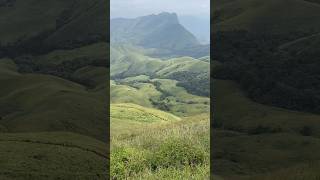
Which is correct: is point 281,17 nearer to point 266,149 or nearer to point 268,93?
point 268,93

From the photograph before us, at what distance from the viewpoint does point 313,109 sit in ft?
349

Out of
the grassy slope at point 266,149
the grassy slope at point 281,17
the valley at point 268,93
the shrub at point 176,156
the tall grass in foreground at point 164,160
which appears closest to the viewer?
the tall grass in foreground at point 164,160

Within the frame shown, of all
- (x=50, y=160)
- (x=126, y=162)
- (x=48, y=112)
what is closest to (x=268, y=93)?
(x=48, y=112)

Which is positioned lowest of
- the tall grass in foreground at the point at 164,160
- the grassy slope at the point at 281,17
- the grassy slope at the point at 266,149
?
the grassy slope at the point at 266,149

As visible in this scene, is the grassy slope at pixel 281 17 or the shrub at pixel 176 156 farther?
the grassy slope at pixel 281 17

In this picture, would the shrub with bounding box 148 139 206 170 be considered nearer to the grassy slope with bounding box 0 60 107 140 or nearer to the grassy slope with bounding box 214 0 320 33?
the grassy slope with bounding box 0 60 107 140

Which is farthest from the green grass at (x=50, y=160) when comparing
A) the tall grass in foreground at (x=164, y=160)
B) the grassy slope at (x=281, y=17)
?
the grassy slope at (x=281, y=17)

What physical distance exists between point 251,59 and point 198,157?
122m

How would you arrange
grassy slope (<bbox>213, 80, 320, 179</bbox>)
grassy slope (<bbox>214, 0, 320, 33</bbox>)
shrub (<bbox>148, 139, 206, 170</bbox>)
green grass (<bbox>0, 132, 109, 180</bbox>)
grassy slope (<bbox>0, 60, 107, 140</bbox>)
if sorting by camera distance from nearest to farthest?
green grass (<bbox>0, 132, 109, 180</bbox>) → shrub (<bbox>148, 139, 206, 170</bbox>) → grassy slope (<bbox>213, 80, 320, 179</bbox>) → grassy slope (<bbox>0, 60, 107, 140</bbox>) → grassy slope (<bbox>214, 0, 320, 33</bbox>)

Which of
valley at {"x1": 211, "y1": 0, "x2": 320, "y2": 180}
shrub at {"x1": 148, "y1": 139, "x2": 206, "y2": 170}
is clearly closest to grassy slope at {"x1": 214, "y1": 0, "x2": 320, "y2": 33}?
valley at {"x1": 211, "y1": 0, "x2": 320, "y2": 180}

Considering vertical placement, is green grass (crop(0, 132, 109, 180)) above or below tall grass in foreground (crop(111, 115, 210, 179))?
above

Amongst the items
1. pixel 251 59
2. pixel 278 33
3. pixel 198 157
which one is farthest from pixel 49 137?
pixel 278 33

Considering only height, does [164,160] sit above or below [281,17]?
below

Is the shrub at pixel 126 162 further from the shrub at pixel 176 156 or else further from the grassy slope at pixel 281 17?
the grassy slope at pixel 281 17
